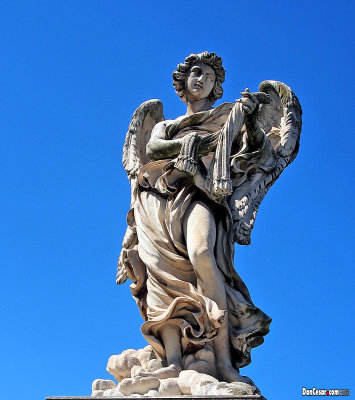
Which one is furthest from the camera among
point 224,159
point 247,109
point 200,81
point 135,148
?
point 135,148

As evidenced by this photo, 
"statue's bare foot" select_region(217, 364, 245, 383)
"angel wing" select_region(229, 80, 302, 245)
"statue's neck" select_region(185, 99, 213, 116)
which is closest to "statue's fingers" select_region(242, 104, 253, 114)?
"angel wing" select_region(229, 80, 302, 245)

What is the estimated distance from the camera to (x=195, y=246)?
8.23m

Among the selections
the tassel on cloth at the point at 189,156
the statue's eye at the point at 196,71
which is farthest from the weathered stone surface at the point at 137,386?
the statue's eye at the point at 196,71

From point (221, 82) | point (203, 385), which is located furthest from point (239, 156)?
point (203, 385)

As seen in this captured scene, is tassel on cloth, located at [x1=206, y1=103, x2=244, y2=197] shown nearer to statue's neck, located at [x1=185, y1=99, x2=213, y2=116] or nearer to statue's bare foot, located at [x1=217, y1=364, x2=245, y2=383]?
statue's neck, located at [x1=185, y1=99, x2=213, y2=116]

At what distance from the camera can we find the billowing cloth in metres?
8.10

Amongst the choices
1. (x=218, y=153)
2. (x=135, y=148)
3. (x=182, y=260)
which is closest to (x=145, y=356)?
(x=182, y=260)

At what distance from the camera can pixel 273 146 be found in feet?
31.0

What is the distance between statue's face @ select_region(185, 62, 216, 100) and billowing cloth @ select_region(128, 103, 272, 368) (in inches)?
10.9

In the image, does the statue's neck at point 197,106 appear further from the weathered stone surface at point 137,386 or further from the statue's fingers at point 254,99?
the weathered stone surface at point 137,386

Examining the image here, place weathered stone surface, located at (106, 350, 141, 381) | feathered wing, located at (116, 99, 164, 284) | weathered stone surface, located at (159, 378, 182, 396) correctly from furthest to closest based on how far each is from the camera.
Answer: feathered wing, located at (116, 99, 164, 284), weathered stone surface, located at (106, 350, 141, 381), weathered stone surface, located at (159, 378, 182, 396)

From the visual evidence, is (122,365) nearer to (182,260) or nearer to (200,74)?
(182,260)

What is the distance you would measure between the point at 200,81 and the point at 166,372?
3206 millimetres

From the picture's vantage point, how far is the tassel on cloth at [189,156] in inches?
332
